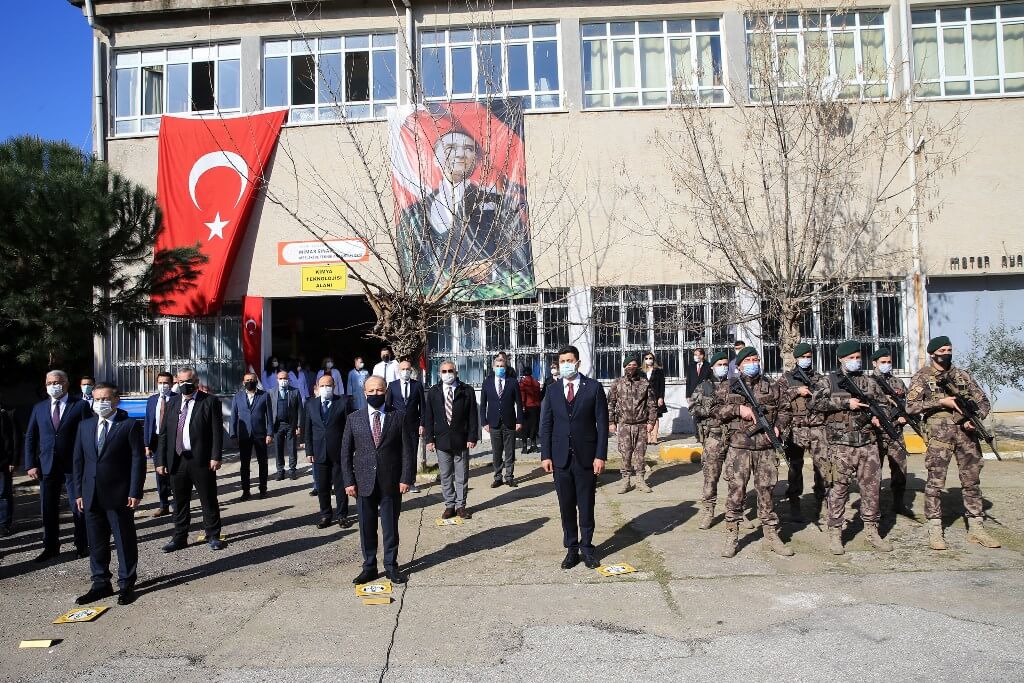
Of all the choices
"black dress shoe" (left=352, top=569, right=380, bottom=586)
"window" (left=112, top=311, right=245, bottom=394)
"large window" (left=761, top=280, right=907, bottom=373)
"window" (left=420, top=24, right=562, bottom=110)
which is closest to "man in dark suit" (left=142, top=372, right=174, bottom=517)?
"black dress shoe" (left=352, top=569, right=380, bottom=586)

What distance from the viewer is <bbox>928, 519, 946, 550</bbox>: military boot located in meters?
7.00

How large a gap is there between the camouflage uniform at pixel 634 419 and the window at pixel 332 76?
9.75 m

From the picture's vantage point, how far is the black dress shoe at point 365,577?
658 cm

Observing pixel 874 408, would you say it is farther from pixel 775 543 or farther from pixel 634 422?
pixel 634 422

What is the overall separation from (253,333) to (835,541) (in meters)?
13.3

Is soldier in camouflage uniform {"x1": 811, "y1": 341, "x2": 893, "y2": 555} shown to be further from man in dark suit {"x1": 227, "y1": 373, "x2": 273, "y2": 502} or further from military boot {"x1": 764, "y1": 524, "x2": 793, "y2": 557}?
man in dark suit {"x1": 227, "y1": 373, "x2": 273, "y2": 502}

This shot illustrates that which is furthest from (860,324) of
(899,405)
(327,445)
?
(327,445)

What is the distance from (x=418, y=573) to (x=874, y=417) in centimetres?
444

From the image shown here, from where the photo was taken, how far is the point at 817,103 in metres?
13.9

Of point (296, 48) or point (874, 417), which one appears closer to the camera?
point (874, 417)

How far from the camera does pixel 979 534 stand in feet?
23.5

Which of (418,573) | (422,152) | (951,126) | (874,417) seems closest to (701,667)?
(418,573)

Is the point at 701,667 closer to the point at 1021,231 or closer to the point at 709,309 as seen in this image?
the point at 709,309

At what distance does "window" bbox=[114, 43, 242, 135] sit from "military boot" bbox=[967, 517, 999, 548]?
16685mm
